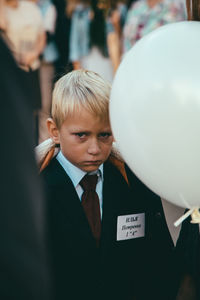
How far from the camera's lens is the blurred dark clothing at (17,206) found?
0.68 m

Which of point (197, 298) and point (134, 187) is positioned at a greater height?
point (134, 187)

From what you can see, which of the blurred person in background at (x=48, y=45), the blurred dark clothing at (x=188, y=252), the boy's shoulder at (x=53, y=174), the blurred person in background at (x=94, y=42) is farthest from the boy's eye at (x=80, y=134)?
the blurred person in background at (x=94, y=42)

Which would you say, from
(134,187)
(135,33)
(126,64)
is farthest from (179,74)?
(135,33)

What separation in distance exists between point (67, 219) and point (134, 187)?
0.86ft

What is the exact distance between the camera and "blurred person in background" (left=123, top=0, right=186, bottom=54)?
3697mm

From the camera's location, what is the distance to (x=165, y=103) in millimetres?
1099

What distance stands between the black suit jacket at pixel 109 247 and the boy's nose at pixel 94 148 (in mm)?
122

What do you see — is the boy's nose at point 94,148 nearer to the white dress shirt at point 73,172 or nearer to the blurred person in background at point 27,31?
the white dress shirt at point 73,172

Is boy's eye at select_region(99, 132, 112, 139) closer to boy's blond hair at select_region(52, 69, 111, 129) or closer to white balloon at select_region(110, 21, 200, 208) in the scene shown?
boy's blond hair at select_region(52, 69, 111, 129)

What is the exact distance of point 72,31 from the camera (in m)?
4.54

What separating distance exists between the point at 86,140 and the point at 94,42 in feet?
10.8

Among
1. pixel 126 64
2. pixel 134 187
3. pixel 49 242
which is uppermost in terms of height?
pixel 126 64

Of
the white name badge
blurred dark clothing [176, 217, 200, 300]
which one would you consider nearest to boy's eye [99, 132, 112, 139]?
the white name badge

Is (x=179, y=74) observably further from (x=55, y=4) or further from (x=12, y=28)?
(x=55, y=4)
